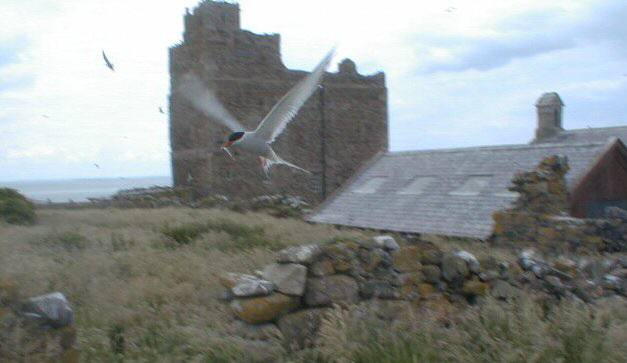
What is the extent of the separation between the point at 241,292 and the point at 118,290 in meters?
2.53

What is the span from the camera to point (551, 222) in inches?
440

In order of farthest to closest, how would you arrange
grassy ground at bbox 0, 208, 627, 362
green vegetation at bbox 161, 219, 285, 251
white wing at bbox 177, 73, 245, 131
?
green vegetation at bbox 161, 219, 285, 251, white wing at bbox 177, 73, 245, 131, grassy ground at bbox 0, 208, 627, 362

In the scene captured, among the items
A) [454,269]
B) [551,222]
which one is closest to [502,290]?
[454,269]

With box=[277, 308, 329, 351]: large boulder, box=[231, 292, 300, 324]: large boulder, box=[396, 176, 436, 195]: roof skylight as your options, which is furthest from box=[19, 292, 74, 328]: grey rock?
box=[396, 176, 436, 195]: roof skylight

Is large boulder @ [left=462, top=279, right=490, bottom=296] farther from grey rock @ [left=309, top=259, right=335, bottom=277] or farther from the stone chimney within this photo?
the stone chimney

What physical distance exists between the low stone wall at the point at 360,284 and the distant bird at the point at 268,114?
124 centimetres

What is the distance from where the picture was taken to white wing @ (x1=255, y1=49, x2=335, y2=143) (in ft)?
21.3

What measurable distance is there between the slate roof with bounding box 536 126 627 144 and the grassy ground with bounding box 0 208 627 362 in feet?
51.7

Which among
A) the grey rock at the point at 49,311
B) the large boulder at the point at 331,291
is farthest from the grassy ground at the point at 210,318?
the grey rock at the point at 49,311

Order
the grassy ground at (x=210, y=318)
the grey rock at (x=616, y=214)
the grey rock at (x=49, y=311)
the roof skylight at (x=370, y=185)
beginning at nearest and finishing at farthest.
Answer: the grey rock at (x=49, y=311)
the grassy ground at (x=210, y=318)
the grey rock at (x=616, y=214)
the roof skylight at (x=370, y=185)

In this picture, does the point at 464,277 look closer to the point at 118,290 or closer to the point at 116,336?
the point at 116,336

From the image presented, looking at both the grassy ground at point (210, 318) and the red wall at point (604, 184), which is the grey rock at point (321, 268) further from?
the red wall at point (604, 184)

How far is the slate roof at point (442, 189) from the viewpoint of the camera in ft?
46.4

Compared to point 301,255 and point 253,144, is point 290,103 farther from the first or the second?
point 301,255
